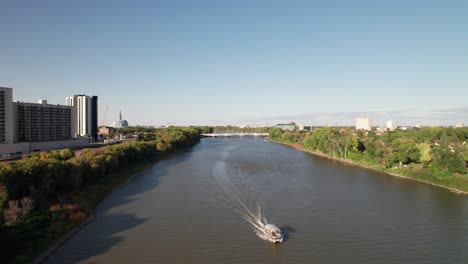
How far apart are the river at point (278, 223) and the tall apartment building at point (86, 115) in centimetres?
3452

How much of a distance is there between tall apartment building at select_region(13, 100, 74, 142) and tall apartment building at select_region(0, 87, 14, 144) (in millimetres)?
3696

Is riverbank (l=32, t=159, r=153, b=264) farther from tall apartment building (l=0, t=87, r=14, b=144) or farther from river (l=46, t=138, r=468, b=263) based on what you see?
tall apartment building (l=0, t=87, r=14, b=144)

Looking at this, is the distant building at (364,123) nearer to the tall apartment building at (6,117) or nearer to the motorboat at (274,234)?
the tall apartment building at (6,117)

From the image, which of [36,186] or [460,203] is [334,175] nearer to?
[460,203]

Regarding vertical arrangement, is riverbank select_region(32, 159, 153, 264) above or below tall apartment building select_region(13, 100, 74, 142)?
below

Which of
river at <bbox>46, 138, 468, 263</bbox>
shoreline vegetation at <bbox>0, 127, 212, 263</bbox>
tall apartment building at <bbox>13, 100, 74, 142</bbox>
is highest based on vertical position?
tall apartment building at <bbox>13, 100, 74, 142</bbox>

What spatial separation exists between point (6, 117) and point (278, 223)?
28421 millimetres

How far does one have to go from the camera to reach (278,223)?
13531 mm

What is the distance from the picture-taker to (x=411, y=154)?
26906 mm

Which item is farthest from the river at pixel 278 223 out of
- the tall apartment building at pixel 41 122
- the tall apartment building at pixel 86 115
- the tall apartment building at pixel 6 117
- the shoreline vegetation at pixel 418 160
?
the tall apartment building at pixel 86 115

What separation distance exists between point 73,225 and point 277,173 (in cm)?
1629

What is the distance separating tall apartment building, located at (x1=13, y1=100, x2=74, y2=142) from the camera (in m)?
35.7

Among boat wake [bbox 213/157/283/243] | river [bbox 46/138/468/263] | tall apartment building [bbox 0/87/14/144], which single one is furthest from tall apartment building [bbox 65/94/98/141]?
river [bbox 46/138/468/263]

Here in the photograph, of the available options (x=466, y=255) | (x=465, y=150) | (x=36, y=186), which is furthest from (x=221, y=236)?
(x=465, y=150)
